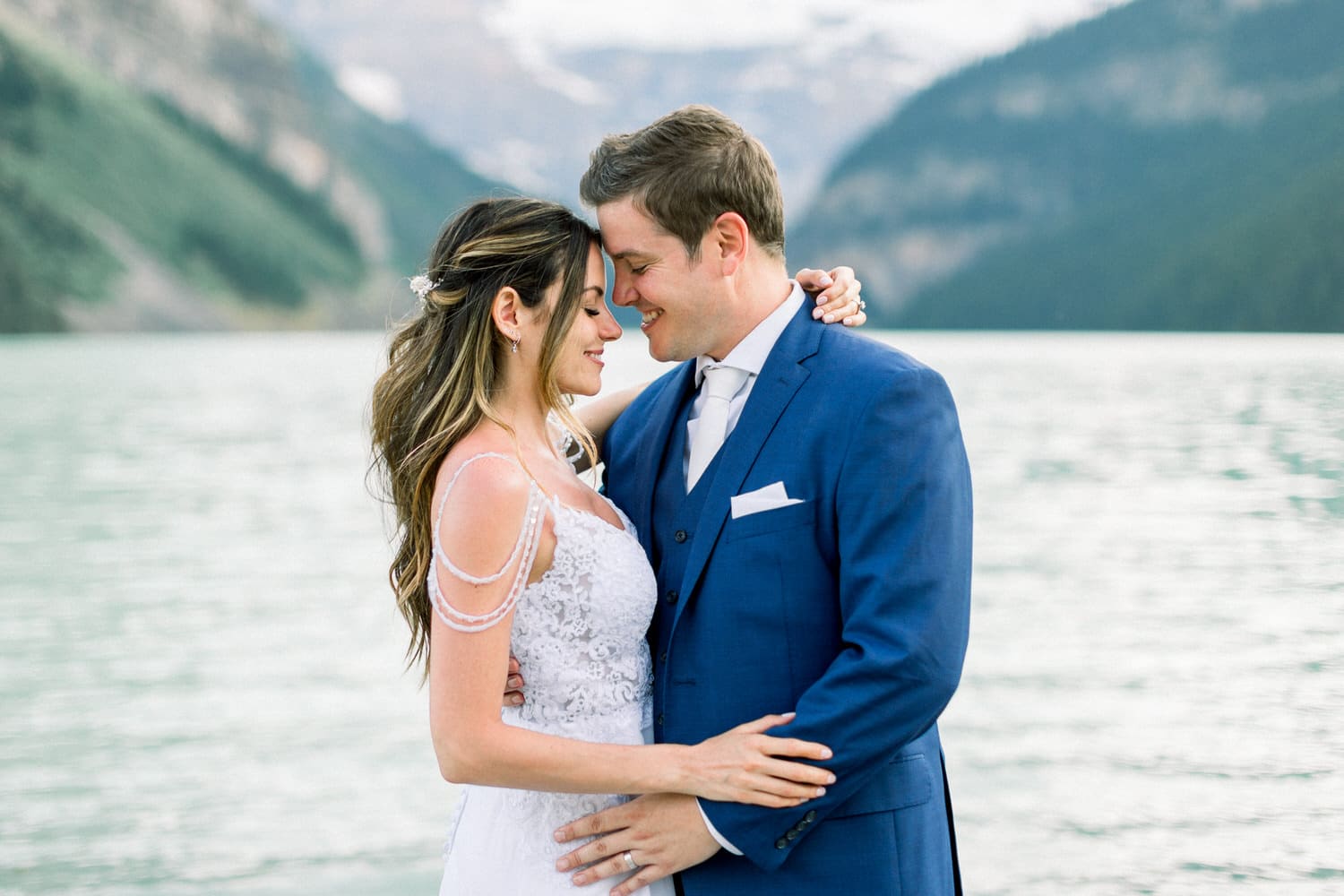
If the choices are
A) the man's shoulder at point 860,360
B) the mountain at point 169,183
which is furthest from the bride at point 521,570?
the mountain at point 169,183

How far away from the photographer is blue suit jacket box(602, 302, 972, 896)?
2.91 meters

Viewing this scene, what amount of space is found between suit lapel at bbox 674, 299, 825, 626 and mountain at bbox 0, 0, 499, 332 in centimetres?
10724

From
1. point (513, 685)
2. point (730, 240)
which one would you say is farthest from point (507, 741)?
point (730, 240)

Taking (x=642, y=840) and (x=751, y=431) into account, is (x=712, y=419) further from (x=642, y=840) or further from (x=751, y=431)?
(x=642, y=840)

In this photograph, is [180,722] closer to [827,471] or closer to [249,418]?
[827,471]

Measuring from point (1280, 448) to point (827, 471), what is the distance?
33.0 meters

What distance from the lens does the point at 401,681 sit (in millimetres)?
13445

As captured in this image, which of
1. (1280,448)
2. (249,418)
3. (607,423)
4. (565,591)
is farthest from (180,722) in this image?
(249,418)

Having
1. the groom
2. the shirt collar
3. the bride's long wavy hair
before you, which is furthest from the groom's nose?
the shirt collar

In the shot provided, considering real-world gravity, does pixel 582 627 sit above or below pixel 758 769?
above

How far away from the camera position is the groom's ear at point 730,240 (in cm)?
329

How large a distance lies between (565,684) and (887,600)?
2.66 ft

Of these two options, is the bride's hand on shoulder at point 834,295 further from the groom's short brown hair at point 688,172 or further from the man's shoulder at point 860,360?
the groom's short brown hair at point 688,172

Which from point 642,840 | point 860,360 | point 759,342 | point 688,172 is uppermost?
point 688,172
